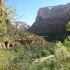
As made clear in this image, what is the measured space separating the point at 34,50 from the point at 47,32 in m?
62.6

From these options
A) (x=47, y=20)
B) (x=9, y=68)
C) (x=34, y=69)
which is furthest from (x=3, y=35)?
(x=47, y=20)

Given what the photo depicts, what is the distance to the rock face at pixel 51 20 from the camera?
112 meters

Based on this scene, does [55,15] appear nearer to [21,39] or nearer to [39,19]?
[39,19]

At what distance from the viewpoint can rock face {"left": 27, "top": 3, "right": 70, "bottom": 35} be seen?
111944 mm

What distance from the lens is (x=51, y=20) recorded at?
449ft

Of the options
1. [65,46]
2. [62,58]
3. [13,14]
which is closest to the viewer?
[13,14]

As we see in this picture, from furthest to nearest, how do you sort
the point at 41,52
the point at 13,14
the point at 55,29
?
the point at 55,29
the point at 41,52
the point at 13,14

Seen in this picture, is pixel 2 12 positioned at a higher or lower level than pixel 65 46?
higher

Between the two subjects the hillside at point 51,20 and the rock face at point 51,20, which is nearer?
the hillside at point 51,20

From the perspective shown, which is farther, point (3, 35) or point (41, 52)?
point (41, 52)

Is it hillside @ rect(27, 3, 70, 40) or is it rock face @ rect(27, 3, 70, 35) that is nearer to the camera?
hillside @ rect(27, 3, 70, 40)

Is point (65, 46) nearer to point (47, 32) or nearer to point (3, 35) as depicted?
point (3, 35)

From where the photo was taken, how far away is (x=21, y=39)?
179 ft

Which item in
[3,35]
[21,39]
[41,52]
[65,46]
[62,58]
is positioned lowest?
[41,52]
